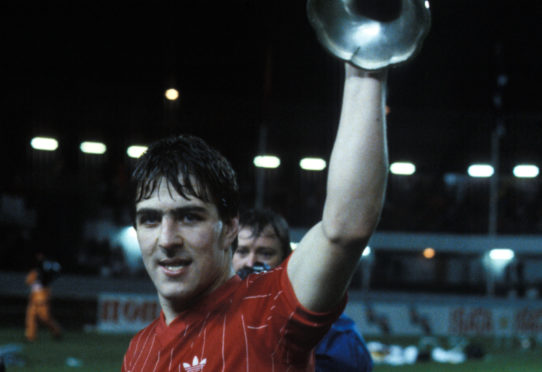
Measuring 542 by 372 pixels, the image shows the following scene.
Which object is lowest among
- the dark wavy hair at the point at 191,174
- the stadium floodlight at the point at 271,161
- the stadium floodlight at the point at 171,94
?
the dark wavy hair at the point at 191,174

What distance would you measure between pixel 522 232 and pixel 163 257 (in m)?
26.7

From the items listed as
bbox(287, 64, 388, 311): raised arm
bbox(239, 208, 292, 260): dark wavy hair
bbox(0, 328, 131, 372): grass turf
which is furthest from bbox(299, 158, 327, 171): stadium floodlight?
bbox(287, 64, 388, 311): raised arm

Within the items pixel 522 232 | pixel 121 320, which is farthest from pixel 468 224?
pixel 121 320

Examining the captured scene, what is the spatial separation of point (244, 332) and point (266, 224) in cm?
224

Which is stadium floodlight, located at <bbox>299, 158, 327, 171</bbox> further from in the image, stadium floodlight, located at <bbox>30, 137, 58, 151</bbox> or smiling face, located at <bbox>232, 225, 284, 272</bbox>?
smiling face, located at <bbox>232, 225, 284, 272</bbox>

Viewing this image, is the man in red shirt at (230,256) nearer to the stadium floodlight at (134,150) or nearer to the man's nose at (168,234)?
the man's nose at (168,234)

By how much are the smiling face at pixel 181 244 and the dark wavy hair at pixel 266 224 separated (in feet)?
6.52

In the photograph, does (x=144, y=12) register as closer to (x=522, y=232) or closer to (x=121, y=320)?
(x=121, y=320)

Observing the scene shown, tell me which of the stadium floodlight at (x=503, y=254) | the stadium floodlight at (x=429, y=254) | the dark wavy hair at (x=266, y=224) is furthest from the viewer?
the stadium floodlight at (x=429, y=254)

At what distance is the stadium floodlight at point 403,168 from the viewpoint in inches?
1066

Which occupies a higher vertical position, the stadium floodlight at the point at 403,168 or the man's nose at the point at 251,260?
the stadium floodlight at the point at 403,168

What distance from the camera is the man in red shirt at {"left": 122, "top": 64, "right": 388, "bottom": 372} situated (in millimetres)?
1324

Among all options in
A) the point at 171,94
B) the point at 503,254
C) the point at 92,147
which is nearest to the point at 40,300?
the point at 171,94

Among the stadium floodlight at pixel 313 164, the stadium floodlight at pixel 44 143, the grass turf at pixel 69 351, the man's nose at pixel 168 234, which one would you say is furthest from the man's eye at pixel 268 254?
the stadium floodlight at pixel 313 164
